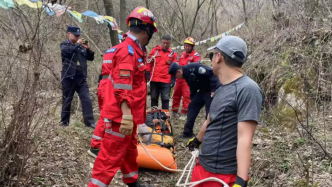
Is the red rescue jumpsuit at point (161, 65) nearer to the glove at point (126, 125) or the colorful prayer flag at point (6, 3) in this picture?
the colorful prayer flag at point (6, 3)

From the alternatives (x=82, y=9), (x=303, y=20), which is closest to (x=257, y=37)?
(x=303, y=20)

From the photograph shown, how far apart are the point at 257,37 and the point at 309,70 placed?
3.19 m

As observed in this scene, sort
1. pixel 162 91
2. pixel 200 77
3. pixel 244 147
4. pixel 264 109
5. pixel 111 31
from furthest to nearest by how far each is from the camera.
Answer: pixel 111 31 → pixel 162 91 → pixel 264 109 → pixel 200 77 → pixel 244 147

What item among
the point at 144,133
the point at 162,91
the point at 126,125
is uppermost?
the point at 162,91

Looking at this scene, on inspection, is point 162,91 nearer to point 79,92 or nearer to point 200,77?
point 200,77

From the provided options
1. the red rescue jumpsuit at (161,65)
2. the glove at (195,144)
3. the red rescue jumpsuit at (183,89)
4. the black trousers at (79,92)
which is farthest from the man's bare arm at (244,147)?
the red rescue jumpsuit at (183,89)

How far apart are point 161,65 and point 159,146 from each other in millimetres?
2958

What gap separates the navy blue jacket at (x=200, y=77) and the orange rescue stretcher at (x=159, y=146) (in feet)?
2.89

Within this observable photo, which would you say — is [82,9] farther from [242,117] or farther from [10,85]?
[242,117]

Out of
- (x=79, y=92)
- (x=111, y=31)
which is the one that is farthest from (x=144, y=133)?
(x=111, y=31)

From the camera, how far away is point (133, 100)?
2738mm

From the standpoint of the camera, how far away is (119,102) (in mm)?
2738

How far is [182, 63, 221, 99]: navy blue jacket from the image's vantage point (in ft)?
15.7

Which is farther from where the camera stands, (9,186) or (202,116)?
(202,116)
